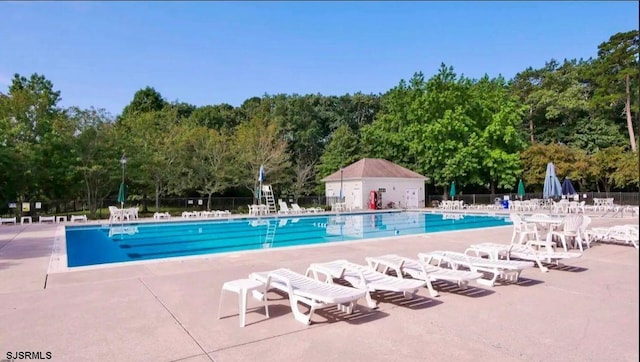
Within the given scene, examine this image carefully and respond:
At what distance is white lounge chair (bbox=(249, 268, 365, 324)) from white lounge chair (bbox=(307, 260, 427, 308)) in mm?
306

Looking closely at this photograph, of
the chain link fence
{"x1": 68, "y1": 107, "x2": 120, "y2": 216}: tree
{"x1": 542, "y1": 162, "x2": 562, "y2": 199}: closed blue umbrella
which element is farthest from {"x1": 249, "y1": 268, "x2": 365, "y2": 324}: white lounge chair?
{"x1": 68, "y1": 107, "x2": 120, "y2": 216}: tree

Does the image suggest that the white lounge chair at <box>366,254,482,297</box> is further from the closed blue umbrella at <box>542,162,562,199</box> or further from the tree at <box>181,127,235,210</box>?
the tree at <box>181,127,235,210</box>

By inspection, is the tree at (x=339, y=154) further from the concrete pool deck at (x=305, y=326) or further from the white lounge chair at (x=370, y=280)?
the white lounge chair at (x=370, y=280)

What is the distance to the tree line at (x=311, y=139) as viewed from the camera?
22.7 metres

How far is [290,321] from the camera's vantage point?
15.0 feet

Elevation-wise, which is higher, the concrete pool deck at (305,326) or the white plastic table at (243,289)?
the white plastic table at (243,289)

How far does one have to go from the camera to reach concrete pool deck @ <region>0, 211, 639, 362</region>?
12.0 ft

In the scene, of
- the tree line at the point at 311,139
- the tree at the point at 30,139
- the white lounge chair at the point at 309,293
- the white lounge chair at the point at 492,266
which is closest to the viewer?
the white lounge chair at the point at 309,293

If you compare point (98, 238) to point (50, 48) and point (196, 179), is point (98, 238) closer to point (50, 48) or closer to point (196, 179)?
point (196, 179)

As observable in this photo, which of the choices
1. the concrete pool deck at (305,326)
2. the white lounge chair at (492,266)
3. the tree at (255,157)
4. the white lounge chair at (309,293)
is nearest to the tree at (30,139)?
the tree at (255,157)

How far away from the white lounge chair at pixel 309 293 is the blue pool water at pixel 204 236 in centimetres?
728

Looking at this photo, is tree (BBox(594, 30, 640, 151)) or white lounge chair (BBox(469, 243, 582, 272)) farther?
white lounge chair (BBox(469, 243, 582, 272))

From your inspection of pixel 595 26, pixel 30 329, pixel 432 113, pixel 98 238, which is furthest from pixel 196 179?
pixel 595 26

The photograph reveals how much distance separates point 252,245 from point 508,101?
29.1m
